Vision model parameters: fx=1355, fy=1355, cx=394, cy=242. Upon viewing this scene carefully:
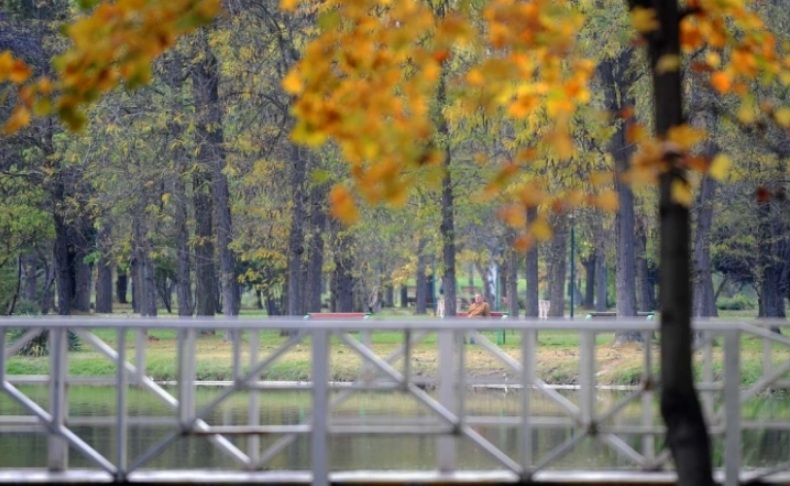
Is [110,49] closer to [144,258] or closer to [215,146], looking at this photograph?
[215,146]

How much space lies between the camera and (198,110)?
107ft

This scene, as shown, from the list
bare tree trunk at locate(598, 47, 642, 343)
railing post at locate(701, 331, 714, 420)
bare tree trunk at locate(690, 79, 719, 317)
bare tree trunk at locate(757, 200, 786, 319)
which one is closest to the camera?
railing post at locate(701, 331, 714, 420)

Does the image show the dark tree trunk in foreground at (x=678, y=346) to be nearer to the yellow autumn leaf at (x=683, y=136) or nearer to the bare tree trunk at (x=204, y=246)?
the yellow autumn leaf at (x=683, y=136)

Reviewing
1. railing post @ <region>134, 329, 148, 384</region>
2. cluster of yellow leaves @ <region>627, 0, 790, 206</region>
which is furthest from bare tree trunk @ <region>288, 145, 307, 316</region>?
cluster of yellow leaves @ <region>627, 0, 790, 206</region>

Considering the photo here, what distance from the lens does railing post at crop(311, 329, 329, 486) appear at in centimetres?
985

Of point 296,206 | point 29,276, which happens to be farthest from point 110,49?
point 29,276

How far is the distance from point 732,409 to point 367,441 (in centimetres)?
773

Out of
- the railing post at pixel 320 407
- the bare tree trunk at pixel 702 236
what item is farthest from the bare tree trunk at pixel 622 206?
the railing post at pixel 320 407

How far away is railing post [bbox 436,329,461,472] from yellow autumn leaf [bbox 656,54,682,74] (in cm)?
319

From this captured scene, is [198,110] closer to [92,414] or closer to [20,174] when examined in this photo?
[20,174]

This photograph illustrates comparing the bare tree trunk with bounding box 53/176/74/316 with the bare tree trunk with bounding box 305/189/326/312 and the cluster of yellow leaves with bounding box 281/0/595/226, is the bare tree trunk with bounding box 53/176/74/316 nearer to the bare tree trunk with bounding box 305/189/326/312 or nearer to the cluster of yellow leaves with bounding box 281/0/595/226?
the bare tree trunk with bounding box 305/189/326/312

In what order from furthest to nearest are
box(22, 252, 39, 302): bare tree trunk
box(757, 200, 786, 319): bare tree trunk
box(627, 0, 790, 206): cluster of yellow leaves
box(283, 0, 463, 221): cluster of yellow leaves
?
box(22, 252, 39, 302): bare tree trunk
box(757, 200, 786, 319): bare tree trunk
box(283, 0, 463, 221): cluster of yellow leaves
box(627, 0, 790, 206): cluster of yellow leaves

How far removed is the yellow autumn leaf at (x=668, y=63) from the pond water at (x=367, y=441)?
17.5 feet

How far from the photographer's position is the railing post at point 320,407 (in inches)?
388
